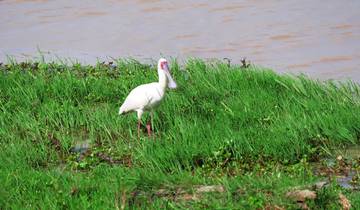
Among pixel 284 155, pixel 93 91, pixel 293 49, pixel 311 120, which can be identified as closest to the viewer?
pixel 284 155

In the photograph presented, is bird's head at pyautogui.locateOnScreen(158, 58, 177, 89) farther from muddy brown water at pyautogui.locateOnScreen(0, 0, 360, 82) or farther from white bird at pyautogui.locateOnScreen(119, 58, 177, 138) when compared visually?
muddy brown water at pyautogui.locateOnScreen(0, 0, 360, 82)

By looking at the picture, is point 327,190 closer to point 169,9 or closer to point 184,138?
point 184,138

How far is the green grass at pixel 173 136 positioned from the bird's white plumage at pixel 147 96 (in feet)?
0.75

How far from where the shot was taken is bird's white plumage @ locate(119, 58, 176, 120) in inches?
337

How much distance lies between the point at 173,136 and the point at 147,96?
67cm

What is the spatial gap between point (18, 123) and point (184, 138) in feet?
6.06

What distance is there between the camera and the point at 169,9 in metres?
15.2

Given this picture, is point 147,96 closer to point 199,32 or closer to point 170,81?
point 170,81

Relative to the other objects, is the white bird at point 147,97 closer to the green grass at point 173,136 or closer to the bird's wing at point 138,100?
the bird's wing at point 138,100

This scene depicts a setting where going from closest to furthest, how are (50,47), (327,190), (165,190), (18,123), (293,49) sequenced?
1. (327,190)
2. (165,190)
3. (18,123)
4. (293,49)
5. (50,47)

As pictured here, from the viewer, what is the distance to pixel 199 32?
44.0 ft

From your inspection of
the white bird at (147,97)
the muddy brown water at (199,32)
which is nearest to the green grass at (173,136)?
the white bird at (147,97)

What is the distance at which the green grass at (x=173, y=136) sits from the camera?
6.64 meters

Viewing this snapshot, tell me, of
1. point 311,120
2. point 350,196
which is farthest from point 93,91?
point 350,196
